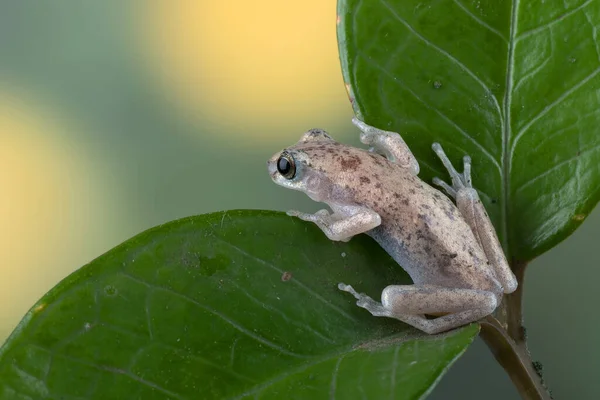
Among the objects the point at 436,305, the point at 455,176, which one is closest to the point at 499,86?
the point at 455,176

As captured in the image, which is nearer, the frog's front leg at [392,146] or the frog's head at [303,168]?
the frog's front leg at [392,146]

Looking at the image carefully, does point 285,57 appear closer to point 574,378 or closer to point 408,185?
point 408,185

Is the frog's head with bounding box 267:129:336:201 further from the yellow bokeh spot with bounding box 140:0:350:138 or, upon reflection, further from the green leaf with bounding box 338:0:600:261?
the yellow bokeh spot with bounding box 140:0:350:138

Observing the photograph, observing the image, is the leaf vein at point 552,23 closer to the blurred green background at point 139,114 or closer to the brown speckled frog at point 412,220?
the brown speckled frog at point 412,220

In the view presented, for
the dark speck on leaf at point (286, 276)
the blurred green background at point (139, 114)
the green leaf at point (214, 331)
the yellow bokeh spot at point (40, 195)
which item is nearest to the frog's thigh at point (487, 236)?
the green leaf at point (214, 331)

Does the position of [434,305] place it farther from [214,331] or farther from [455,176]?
[214,331]

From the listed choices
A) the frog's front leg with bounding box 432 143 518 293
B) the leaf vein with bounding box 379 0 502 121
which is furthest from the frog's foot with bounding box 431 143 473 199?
the leaf vein with bounding box 379 0 502 121
